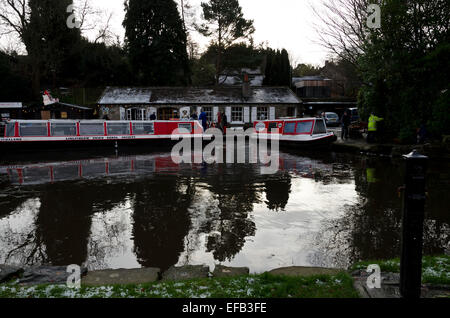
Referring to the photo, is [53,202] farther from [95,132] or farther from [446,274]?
[95,132]

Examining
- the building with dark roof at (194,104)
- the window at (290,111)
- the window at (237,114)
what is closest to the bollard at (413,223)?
the building with dark roof at (194,104)

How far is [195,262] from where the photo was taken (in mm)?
4711

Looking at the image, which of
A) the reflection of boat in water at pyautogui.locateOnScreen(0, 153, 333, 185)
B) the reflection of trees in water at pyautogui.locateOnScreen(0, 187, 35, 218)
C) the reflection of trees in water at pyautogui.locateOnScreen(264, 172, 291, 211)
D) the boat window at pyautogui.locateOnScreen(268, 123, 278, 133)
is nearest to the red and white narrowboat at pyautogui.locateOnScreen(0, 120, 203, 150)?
the reflection of boat in water at pyautogui.locateOnScreen(0, 153, 333, 185)

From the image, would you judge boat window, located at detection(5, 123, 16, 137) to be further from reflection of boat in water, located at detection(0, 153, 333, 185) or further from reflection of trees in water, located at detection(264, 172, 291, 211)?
reflection of trees in water, located at detection(264, 172, 291, 211)

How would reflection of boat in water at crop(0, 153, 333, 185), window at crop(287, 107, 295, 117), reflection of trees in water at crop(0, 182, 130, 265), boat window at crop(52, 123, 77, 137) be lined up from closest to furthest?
reflection of trees in water at crop(0, 182, 130, 265), reflection of boat in water at crop(0, 153, 333, 185), boat window at crop(52, 123, 77, 137), window at crop(287, 107, 295, 117)

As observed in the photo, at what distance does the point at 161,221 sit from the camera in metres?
6.34

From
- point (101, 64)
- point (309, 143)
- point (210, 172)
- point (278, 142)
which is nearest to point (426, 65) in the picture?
point (309, 143)

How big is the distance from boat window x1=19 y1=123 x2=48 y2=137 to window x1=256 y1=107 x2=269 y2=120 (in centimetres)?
1846

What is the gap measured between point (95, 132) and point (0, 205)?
37.5 feet

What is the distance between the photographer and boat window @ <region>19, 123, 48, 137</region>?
675 inches

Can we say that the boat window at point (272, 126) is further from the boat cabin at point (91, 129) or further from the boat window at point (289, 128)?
the boat cabin at point (91, 129)

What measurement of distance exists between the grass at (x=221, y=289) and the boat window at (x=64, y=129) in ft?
52.2

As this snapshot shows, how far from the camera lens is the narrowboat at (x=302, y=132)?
1748cm

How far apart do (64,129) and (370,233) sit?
1649cm
